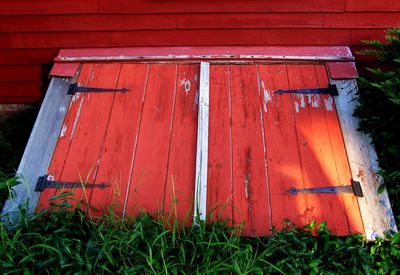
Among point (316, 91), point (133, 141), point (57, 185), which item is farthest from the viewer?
point (316, 91)

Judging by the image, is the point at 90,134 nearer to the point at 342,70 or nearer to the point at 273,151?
the point at 273,151

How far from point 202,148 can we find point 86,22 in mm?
1732

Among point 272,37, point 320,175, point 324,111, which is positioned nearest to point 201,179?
point 320,175

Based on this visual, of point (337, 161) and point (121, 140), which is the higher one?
point (121, 140)

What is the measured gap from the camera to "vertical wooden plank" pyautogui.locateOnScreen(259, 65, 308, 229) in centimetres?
286

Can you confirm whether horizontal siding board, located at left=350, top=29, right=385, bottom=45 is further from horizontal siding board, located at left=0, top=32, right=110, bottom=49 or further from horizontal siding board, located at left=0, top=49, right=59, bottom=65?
horizontal siding board, located at left=0, top=49, right=59, bottom=65

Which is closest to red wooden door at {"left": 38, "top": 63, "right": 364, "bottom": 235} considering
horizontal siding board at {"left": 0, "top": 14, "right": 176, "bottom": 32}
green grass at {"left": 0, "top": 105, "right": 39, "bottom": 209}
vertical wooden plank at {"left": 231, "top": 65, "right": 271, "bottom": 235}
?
vertical wooden plank at {"left": 231, "top": 65, "right": 271, "bottom": 235}

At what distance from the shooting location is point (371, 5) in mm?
3695

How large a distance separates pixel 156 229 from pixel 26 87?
2.47 metres

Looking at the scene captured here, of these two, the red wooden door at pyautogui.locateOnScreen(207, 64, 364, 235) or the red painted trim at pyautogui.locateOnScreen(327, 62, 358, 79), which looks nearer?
the red wooden door at pyautogui.locateOnScreen(207, 64, 364, 235)

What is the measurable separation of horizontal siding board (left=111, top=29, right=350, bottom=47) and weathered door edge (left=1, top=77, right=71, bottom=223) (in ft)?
2.50

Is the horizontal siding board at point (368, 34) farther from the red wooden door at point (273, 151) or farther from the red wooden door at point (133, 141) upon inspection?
the red wooden door at point (133, 141)

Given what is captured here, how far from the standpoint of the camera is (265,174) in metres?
3.05

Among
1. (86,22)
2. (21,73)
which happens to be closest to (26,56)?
(21,73)
